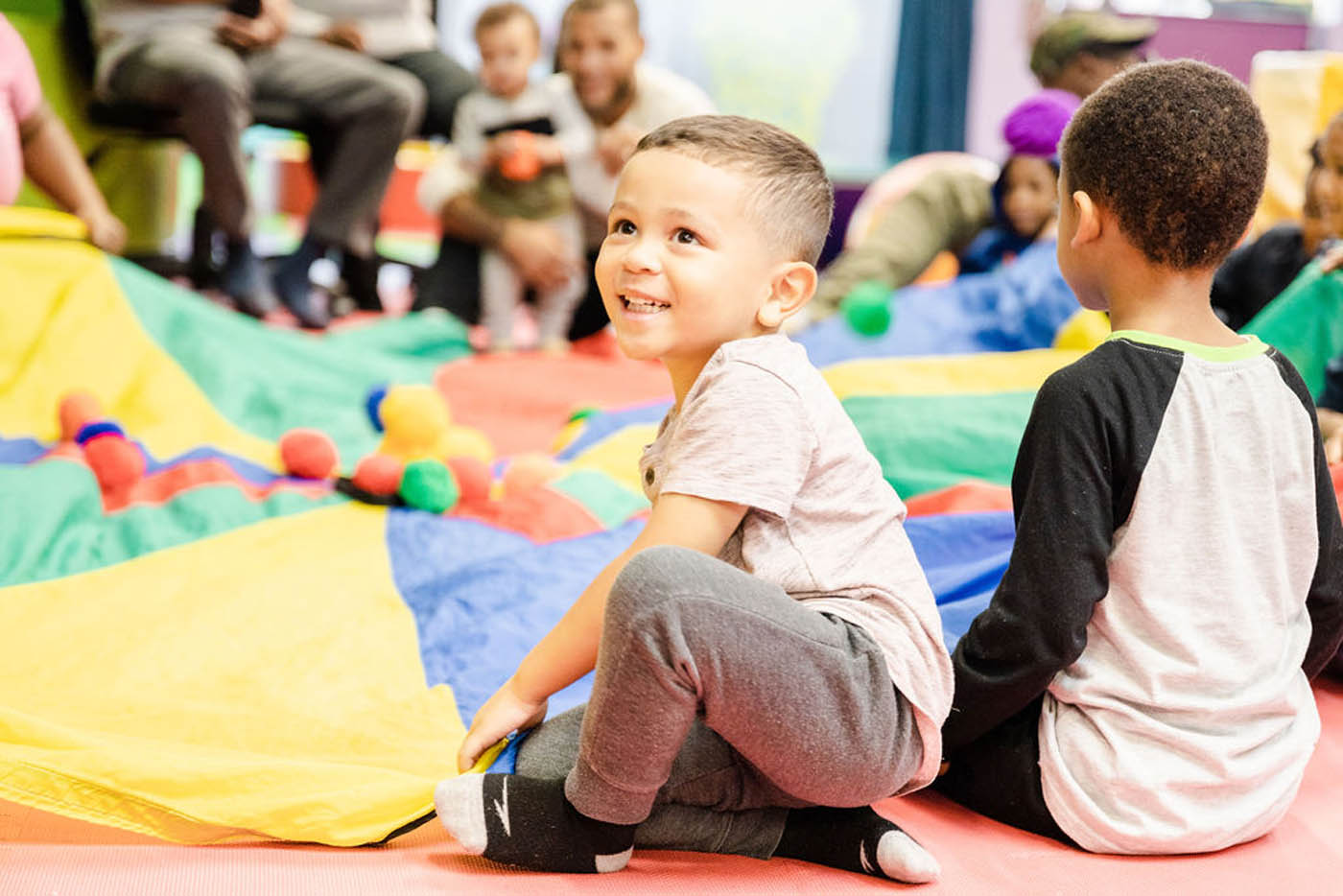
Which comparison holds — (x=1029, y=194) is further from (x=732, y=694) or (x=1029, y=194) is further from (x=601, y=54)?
(x=732, y=694)

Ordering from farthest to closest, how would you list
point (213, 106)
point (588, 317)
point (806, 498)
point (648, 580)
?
1. point (588, 317)
2. point (213, 106)
3. point (806, 498)
4. point (648, 580)

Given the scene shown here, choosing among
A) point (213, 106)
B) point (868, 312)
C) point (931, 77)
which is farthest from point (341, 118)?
point (931, 77)

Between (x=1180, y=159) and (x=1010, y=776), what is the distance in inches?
17.6

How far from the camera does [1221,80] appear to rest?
0.91 meters

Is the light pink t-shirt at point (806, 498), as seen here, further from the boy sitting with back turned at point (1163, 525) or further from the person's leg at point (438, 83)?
the person's leg at point (438, 83)

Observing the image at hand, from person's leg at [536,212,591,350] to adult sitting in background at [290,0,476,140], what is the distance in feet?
1.81

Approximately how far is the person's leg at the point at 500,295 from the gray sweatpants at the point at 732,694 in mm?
2498

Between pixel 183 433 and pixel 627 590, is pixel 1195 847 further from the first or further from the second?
pixel 183 433

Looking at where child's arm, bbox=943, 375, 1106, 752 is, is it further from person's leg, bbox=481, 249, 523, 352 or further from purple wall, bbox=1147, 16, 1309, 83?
purple wall, bbox=1147, 16, 1309, 83

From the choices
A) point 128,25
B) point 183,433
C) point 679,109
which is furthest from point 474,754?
point 128,25

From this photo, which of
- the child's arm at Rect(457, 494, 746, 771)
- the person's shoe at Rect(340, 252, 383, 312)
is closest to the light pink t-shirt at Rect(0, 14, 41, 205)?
the child's arm at Rect(457, 494, 746, 771)

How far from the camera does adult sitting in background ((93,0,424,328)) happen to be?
306 centimetres

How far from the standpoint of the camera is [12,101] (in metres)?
1.98

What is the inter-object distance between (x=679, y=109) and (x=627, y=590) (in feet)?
8.54
